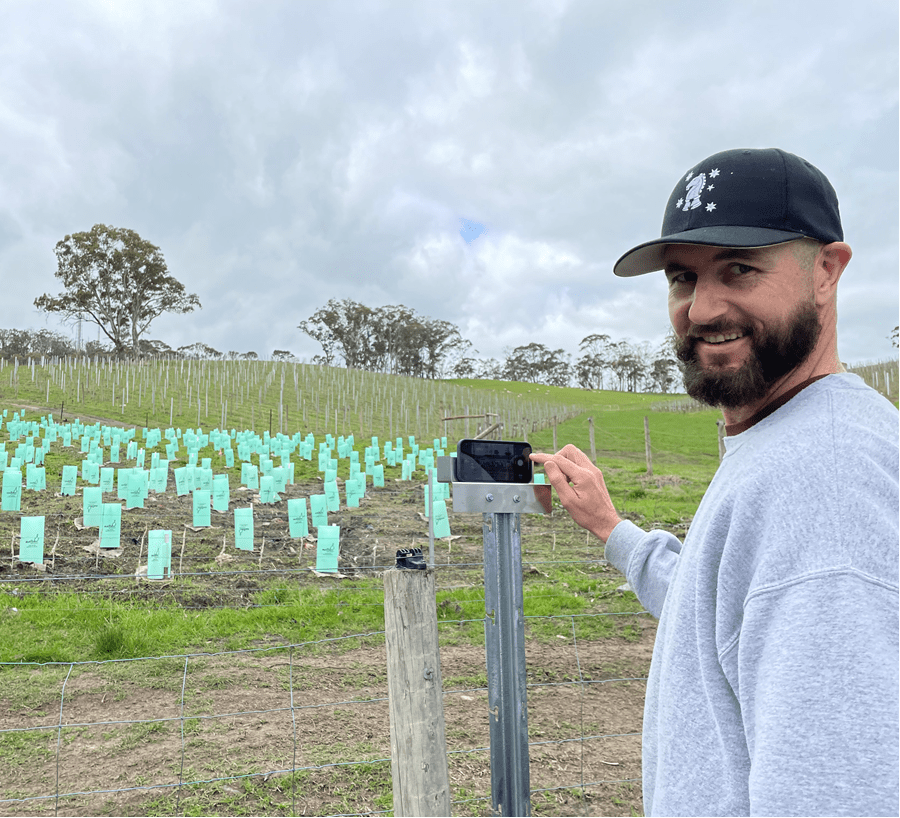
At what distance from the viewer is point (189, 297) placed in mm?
42750

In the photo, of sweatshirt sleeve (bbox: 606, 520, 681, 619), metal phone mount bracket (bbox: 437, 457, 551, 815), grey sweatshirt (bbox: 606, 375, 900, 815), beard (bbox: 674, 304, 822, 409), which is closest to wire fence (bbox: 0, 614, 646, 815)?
metal phone mount bracket (bbox: 437, 457, 551, 815)

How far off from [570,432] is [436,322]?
113ft

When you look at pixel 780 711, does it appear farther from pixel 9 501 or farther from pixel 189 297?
pixel 189 297

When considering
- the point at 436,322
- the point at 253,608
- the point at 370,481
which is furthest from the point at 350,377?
the point at 253,608

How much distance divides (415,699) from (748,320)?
4.69ft

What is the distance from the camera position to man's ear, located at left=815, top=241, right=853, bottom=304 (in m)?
0.96

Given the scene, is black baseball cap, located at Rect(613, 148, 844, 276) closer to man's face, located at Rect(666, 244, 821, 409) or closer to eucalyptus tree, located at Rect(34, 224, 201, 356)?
man's face, located at Rect(666, 244, 821, 409)

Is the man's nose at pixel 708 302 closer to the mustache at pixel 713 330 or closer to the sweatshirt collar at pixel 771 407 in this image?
the mustache at pixel 713 330

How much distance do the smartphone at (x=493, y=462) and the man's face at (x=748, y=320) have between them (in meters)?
0.55

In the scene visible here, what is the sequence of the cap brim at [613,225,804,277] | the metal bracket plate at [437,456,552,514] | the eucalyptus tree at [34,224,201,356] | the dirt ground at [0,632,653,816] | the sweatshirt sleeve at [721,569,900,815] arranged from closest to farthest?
the sweatshirt sleeve at [721,569,900,815]
the cap brim at [613,225,804,277]
the metal bracket plate at [437,456,552,514]
the dirt ground at [0,632,653,816]
the eucalyptus tree at [34,224,201,356]

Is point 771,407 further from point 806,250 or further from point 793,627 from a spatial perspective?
point 793,627

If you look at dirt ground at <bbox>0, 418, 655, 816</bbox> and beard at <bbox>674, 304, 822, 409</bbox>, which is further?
dirt ground at <bbox>0, 418, 655, 816</bbox>

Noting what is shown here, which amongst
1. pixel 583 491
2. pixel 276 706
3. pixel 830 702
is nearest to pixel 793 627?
pixel 830 702

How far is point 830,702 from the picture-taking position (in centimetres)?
65
